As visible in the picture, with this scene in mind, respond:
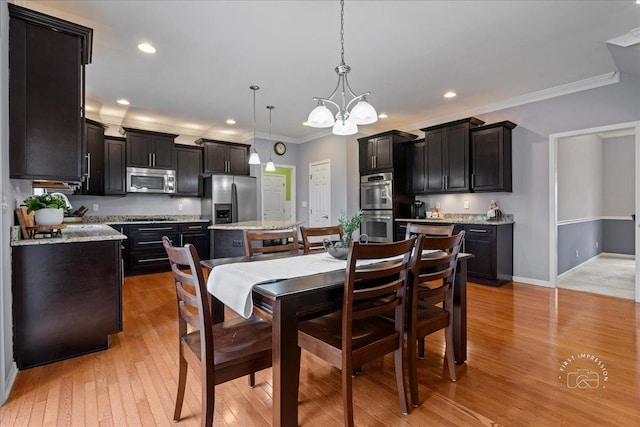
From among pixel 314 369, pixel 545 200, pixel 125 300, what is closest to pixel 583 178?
pixel 545 200

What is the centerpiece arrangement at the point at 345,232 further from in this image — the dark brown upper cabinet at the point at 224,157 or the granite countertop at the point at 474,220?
the dark brown upper cabinet at the point at 224,157

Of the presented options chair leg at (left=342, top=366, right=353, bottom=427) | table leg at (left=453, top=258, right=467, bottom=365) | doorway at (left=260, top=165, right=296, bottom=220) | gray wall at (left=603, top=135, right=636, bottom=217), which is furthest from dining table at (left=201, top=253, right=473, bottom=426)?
gray wall at (left=603, top=135, right=636, bottom=217)

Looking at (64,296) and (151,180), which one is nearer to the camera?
(64,296)

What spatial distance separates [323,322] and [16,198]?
8.35 feet

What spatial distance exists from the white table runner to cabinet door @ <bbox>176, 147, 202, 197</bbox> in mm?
4492

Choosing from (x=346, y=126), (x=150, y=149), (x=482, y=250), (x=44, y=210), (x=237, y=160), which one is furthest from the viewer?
(x=237, y=160)

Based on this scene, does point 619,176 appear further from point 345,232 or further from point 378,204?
point 345,232

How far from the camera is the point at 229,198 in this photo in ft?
19.8

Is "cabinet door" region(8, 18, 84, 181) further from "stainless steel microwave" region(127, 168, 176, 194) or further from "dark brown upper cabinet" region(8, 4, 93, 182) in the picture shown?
"stainless steel microwave" region(127, 168, 176, 194)

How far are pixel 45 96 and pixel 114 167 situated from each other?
11.1ft

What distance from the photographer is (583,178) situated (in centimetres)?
582

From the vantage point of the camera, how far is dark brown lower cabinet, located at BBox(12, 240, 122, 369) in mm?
2176

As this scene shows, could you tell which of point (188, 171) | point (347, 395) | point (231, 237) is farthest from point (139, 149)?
point (347, 395)

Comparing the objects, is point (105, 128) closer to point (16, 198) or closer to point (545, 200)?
point (16, 198)
